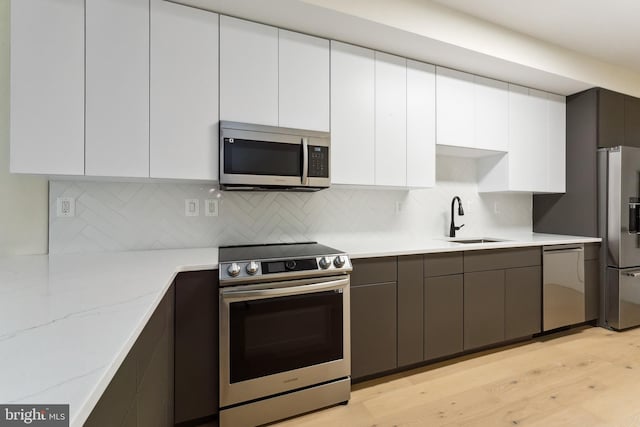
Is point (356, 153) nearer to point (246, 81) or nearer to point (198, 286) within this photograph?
point (246, 81)

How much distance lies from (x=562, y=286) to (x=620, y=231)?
78 cm

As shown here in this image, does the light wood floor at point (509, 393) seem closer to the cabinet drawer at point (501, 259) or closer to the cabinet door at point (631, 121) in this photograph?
the cabinet drawer at point (501, 259)

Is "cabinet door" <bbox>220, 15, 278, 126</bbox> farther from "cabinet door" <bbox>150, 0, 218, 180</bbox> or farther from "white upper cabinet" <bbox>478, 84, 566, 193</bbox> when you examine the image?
"white upper cabinet" <bbox>478, 84, 566, 193</bbox>

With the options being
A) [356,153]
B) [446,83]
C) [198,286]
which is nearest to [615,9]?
[446,83]

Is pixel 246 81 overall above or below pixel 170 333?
above

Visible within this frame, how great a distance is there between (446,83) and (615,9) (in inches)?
49.2

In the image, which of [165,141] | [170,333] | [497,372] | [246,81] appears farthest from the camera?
[497,372]

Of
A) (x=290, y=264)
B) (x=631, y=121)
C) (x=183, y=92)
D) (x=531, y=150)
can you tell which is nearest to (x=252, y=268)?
(x=290, y=264)

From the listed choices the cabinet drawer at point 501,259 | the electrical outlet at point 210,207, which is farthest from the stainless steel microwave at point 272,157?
the cabinet drawer at point 501,259

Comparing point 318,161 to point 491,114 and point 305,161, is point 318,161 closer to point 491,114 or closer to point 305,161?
point 305,161

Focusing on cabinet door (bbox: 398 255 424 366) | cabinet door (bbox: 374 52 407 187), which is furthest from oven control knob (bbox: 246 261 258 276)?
cabinet door (bbox: 374 52 407 187)

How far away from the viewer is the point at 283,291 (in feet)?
5.73

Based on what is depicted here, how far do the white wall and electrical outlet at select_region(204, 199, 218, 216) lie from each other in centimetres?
92

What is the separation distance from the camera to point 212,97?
1.93 m
